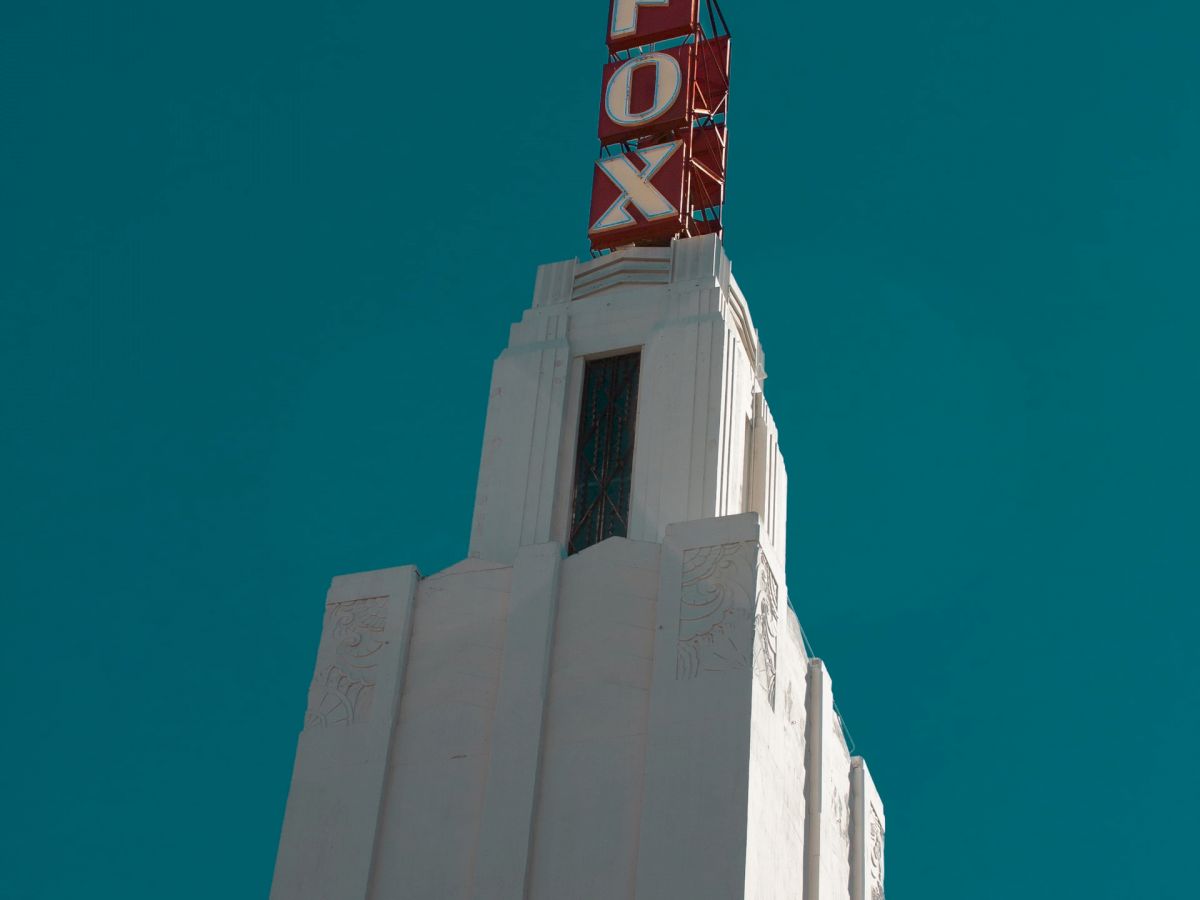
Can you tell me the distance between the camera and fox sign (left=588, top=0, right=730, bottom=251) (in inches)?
1523

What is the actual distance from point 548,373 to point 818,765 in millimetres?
8781

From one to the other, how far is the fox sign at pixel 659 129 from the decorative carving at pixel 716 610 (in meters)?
10.6

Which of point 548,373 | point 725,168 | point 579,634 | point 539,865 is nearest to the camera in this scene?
point 539,865

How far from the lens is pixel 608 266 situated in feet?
118

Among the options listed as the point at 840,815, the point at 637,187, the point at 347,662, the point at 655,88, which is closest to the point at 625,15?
the point at 655,88

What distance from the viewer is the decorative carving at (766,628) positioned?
1132 inches

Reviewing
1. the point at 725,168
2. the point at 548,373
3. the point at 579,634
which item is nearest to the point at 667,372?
the point at 548,373

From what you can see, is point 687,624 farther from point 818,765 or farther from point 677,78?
point 677,78

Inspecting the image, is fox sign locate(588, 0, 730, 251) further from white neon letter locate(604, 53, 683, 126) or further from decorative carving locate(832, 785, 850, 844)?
decorative carving locate(832, 785, 850, 844)

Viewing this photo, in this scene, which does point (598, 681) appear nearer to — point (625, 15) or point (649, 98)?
point (649, 98)

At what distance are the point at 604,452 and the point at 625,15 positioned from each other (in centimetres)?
1471

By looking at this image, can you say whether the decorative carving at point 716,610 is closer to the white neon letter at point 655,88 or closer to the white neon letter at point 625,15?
the white neon letter at point 655,88

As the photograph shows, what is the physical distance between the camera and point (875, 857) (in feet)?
116

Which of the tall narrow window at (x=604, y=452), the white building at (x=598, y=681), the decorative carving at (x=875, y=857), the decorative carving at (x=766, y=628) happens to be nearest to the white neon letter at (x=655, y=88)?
the white building at (x=598, y=681)
